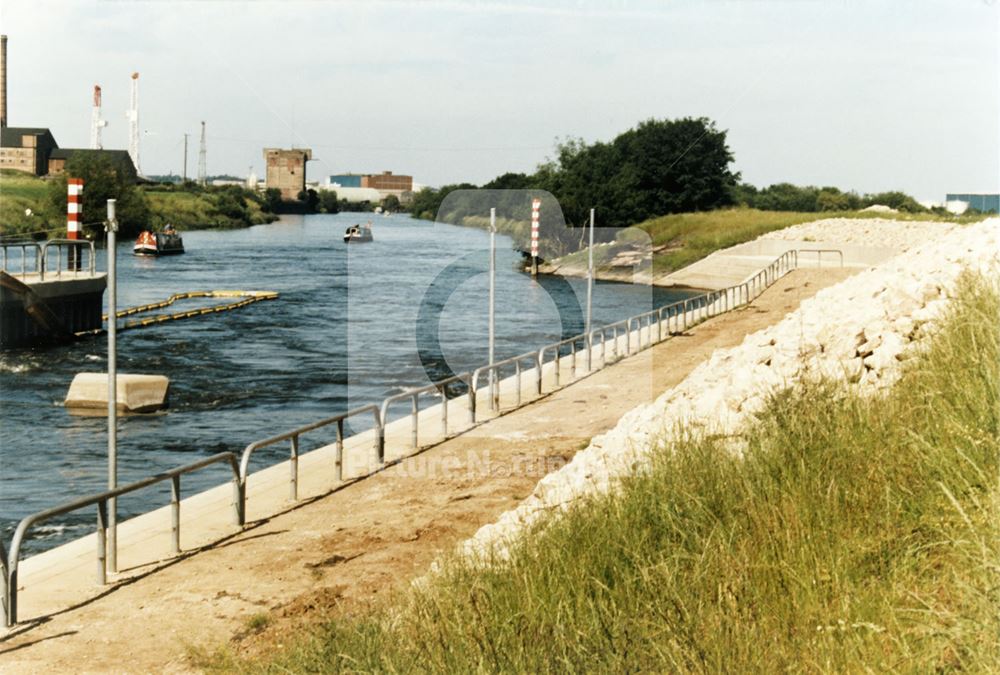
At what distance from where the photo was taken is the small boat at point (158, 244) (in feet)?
233

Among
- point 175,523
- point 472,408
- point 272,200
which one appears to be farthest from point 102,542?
point 272,200

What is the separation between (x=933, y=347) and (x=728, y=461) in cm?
226

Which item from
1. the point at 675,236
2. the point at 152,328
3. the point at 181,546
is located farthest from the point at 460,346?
the point at 675,236

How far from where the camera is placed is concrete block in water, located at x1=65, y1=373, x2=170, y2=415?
25500 mm

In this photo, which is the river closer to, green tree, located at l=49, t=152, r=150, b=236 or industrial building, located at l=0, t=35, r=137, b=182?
green tree, located at l=49, t=152, r=150, b=236

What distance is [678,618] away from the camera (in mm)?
5664

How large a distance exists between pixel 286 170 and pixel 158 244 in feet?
244

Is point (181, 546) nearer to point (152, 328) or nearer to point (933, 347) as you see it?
point (933, 347)

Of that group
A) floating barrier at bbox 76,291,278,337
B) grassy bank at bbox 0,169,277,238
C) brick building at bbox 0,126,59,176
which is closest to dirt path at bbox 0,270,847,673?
floating barrier at bbox 76,291,278,337

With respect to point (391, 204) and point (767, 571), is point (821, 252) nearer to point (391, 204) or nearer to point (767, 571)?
point (767, 571)

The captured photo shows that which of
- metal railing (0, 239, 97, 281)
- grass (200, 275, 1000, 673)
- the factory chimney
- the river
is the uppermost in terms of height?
the factory chimney

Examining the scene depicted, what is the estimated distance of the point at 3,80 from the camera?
106250 mm

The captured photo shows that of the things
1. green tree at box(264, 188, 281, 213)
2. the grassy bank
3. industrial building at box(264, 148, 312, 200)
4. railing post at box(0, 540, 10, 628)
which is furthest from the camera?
industrial building at box(264, 148, 312, 200)

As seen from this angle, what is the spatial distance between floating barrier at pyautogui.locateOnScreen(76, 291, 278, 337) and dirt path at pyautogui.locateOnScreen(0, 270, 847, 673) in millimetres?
27284
